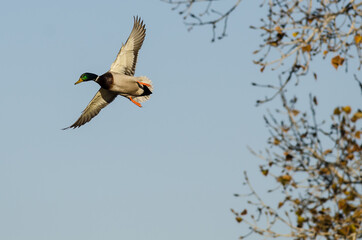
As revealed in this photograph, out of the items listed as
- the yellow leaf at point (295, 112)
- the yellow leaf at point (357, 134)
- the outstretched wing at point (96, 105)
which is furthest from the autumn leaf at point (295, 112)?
the outstretched wing at point (96, 105)

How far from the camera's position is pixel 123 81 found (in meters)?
20.7

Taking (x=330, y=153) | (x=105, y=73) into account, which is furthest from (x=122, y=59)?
(x=330, y=153)

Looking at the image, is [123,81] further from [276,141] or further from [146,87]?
[276,141]

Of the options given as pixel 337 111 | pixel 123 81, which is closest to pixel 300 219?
pixel 337 111

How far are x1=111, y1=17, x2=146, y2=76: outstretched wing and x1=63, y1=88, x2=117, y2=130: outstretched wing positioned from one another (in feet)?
2.91

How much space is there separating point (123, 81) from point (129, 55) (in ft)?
4.32

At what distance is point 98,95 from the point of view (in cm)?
2206

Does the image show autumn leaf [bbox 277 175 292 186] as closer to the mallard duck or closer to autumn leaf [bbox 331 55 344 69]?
autumn leaf [bbox 331 55 344 69]

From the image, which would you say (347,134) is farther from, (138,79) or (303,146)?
(138,79)

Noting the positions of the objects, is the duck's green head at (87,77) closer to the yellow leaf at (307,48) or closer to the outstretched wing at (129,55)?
the outstretched wing at (129,55)

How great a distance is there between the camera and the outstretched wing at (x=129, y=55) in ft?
70.6

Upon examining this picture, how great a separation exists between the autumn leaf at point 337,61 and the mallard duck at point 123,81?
39.5 feet

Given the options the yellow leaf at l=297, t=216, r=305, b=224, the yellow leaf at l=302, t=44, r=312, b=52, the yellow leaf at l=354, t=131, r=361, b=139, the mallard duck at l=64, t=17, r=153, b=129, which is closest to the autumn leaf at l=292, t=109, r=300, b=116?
the yellow leaf at l=354, t=131, r=361, b=139

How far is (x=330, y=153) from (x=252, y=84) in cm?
135
